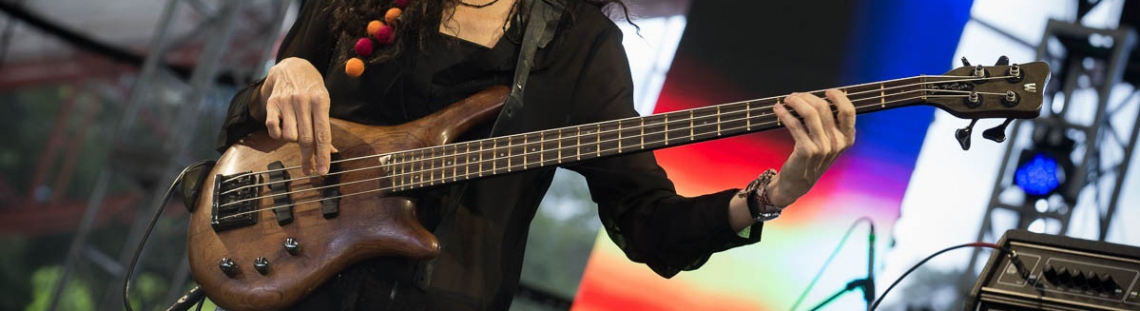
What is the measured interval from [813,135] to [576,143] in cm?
53

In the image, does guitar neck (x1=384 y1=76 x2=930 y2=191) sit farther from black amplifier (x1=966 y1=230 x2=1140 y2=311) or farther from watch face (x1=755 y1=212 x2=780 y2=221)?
black amplifier (x1=966 y1=230 x2=1140 y2=311)

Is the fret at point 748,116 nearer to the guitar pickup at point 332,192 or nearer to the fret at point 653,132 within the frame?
the fret at point 653,132

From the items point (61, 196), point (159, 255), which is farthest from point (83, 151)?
point (159, 255)

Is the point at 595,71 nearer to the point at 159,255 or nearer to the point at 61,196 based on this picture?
the point at 159,255

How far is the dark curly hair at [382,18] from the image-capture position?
250 centimetres

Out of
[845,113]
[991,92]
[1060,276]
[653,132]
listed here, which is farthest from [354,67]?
[1060,276]

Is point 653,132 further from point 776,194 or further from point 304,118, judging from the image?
point 304,118

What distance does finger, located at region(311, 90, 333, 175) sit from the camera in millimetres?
2258

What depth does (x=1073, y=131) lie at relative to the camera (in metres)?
5.24

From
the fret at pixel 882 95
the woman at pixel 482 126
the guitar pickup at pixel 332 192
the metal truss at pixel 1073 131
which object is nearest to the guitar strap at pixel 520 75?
the woman at pixel 482 126

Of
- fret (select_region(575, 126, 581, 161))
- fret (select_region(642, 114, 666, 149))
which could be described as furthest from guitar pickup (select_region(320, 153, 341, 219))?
fret (select_region(642, 114, 666, 149))

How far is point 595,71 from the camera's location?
8.38 ft

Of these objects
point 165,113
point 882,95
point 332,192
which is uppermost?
point 882,95

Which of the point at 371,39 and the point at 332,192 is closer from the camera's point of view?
the point at 332,192
